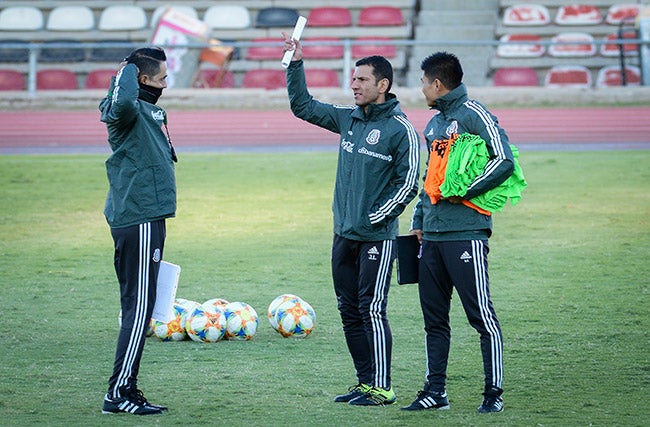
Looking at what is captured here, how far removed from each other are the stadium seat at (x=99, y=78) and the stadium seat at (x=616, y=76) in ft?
35.2

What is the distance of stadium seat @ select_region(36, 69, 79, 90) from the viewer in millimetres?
26500

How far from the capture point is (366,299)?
→ 6680mm

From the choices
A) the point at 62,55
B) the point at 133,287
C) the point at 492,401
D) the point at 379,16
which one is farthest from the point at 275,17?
the point at 492,401

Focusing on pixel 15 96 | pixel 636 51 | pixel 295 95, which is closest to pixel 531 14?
pixel 636 51

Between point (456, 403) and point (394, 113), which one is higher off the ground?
point (394, 113)

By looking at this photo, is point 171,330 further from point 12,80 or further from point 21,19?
point 21,19

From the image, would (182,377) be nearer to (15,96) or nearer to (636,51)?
(15,96)

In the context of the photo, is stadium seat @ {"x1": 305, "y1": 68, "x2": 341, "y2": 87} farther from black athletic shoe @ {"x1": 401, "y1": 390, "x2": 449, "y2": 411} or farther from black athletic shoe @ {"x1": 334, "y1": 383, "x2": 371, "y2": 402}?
black athletic shoe @ {"x1": 401, "y1": 390, "x2": 449, "y2": 411}

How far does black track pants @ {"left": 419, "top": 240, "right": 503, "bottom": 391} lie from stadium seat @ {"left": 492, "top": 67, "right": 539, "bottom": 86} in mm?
20441

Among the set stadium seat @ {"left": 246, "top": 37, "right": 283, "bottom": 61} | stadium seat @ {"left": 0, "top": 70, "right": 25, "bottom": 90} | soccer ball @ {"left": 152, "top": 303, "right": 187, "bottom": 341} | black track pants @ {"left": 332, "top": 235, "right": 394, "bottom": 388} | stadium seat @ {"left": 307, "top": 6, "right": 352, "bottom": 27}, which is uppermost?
stadium seat @ {"left": 307, "top": 6, "right": 352, "bottom": 27}

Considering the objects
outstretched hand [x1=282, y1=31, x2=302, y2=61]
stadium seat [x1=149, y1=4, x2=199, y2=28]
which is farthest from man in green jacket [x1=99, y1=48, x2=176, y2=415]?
stadium seat [x1=149, y1=4, x2=199, y2=28]

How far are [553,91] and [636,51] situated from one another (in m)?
2.65

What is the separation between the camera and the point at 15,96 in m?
24.0

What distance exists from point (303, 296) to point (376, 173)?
11.9 feet
